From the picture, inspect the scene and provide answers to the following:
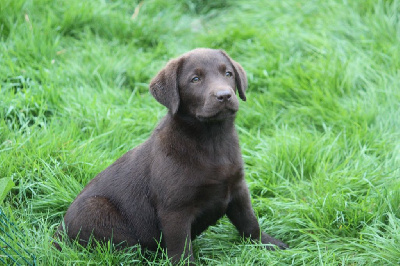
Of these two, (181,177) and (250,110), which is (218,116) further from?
(250,110)

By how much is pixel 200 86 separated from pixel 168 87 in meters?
0.23

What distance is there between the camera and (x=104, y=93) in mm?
5957

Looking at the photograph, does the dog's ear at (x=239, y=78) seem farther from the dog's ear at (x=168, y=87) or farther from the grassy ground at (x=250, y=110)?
the grassy ground at (x=250, y=110)

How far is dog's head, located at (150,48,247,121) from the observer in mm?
3852

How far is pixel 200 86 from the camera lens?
399cm

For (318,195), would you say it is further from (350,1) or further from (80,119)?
(350,1)

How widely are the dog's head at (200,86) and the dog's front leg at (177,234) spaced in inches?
26.1

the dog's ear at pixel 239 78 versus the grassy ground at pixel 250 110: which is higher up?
the dog's ear at pixel 239 78

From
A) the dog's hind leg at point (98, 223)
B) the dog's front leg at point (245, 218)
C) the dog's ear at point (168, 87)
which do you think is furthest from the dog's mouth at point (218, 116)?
the dog's hind leg at point (98, 223)

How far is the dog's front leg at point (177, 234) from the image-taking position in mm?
3877

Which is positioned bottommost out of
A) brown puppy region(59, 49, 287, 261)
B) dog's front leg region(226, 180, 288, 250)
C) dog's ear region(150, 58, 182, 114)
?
dog's front leg region(226, 180, 288, 250)

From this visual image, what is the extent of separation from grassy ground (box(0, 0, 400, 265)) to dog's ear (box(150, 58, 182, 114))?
39.9 inches

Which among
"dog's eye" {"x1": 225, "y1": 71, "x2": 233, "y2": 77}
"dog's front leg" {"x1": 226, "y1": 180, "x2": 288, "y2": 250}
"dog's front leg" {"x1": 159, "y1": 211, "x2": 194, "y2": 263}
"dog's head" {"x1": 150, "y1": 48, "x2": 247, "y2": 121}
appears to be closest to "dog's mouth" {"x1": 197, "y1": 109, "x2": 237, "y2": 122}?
"dog's head" {"x1": 150, "y1": 48, "x2": 247, "y2": 121}

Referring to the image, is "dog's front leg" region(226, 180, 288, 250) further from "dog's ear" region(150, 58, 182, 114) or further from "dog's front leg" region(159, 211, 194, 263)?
"dog's ear" region(150, 58, 182, 114)
